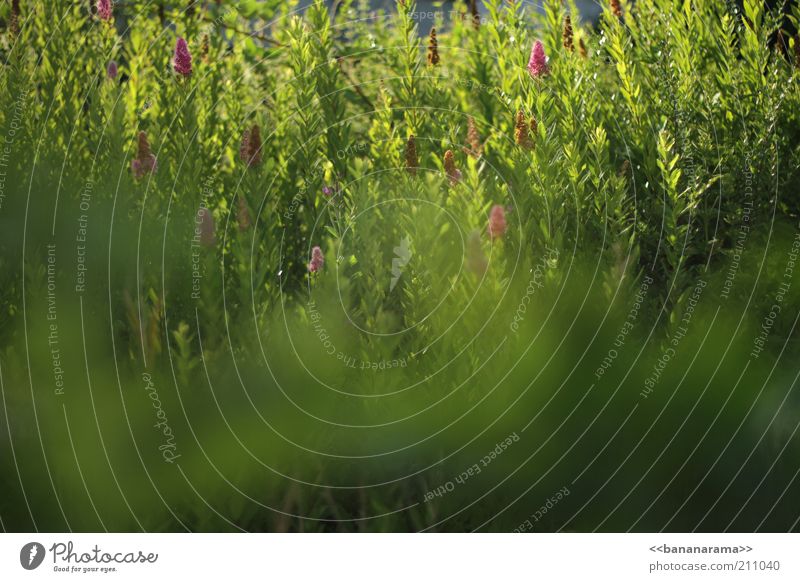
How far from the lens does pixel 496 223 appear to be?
1.86 meters

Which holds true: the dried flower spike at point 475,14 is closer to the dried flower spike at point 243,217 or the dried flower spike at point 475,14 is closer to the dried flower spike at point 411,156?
the dried flower spike at point 411,156

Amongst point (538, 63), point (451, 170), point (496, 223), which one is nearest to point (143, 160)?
point (451, 170)

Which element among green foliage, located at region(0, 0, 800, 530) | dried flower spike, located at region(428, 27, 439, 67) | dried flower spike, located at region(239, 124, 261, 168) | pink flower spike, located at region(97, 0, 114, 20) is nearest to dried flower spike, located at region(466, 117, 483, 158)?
green foliage, located at region(0, 0, 800, 530)

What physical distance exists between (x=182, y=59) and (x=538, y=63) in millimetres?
824

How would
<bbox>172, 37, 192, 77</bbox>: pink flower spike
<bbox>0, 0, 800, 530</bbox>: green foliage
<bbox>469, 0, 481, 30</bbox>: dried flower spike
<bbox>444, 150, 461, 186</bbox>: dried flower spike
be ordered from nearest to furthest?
1. <bbox>0, 0, 800, 530</bbox>: green foliage
2. <bbox>444, 150, 461, 186</bbox>: dried flower spike
3. <bbox>172, 37, 192, 77</bbox>: pink flower spike
4. <bbox>469, 0, 481, 30</bbox>: dried flower spike

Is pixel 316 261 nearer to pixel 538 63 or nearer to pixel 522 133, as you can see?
pixel 522 133

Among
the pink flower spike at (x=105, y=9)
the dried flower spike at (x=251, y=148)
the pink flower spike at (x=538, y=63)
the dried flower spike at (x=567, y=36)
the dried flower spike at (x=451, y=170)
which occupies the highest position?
the pink flower spike at (x=105, y=9)

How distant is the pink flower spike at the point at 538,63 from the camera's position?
207cm

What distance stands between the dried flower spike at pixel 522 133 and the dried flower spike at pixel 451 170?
159mm

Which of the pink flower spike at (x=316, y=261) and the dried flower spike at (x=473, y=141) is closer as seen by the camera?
the pink flower spike at (x=316, y=261)

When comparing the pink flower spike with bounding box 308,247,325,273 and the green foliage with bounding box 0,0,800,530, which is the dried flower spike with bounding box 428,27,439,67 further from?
the pink flower spike with bounding box 308,247,325,273

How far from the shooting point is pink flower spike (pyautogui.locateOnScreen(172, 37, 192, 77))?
2064mm

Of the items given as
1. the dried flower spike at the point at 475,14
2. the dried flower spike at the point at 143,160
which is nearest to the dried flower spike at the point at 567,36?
the dried flower spike at the point at 475,14

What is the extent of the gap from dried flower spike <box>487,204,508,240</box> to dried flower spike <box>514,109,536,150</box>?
20 centimetres
